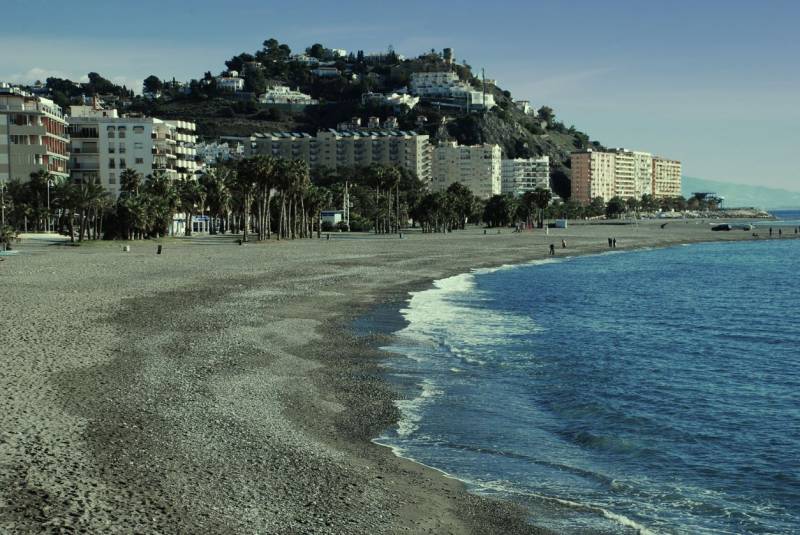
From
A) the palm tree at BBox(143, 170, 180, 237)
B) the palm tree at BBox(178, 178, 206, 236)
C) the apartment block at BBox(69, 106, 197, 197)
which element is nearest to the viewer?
the palm tree at BBox(143, 170, 180, 237)

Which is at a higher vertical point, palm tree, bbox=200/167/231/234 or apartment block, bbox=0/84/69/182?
apartment block, bbox=0/84/69/182

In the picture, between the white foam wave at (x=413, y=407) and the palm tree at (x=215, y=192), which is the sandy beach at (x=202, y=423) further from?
the palm tree at (x=215, y=192)

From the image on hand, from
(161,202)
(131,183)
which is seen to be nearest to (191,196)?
(131,183)

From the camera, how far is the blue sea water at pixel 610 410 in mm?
15898

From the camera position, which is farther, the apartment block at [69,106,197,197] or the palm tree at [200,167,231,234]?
the apartment block at [69,106,197,197]

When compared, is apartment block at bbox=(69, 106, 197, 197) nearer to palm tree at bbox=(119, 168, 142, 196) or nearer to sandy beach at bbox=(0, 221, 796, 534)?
palm tree at bbox=(119, 168, 142, 196)

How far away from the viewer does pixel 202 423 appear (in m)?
19.0

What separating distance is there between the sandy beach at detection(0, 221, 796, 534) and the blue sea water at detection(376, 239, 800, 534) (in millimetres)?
1482

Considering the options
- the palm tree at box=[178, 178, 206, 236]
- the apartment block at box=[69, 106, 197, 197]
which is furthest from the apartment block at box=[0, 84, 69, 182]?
the palm tree at box=[178, 178, 206, 236]

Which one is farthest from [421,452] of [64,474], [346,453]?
[64,474]

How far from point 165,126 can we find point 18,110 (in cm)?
3307

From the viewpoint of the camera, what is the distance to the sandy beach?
13.5 meters

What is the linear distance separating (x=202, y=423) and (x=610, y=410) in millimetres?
10789

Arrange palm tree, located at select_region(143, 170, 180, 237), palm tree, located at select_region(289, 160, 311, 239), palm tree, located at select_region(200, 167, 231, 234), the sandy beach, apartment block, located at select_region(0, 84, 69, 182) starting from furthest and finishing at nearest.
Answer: palm tree, located at select_region(200, 167, 231, 234), palm tree, located at select_region(289, 160, 311, 239), apartment block, located at select_region(0, 84, 69, 182), palm tree, located at select_region(143, 170, 180, 237), the sandy beach
